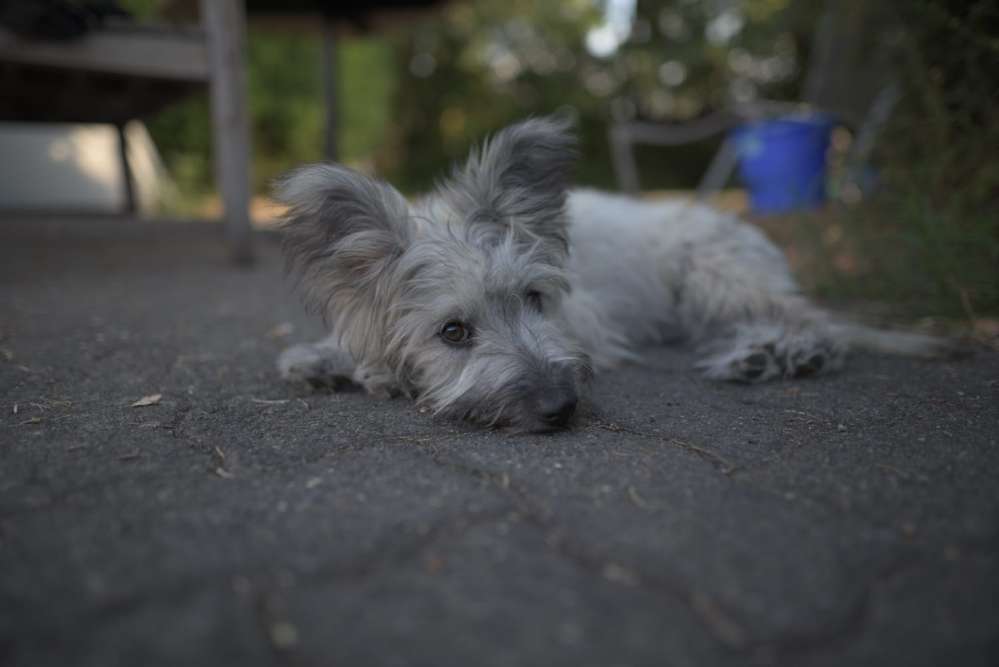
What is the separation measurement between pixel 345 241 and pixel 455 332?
2.15 ft

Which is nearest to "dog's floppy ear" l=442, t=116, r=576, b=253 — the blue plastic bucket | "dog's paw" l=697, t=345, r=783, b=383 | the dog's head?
the dog's head

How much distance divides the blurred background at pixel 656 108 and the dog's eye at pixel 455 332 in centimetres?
88

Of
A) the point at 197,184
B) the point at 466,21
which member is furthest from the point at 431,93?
the point at 197,184

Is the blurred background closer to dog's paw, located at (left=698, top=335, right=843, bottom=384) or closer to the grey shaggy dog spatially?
the grey shaggy dog

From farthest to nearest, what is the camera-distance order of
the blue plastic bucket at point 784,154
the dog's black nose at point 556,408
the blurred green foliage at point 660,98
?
the blue plastic bucket at point 784,154
the blurred green foliage at point 660,98
the dog's black nose at point 556,408

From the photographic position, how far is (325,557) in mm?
1697

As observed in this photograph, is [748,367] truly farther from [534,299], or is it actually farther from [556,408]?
[556,408]

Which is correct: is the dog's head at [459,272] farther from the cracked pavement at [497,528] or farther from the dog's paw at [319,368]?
the cracked pavement at [497,528]

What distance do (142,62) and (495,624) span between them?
579 centimetres

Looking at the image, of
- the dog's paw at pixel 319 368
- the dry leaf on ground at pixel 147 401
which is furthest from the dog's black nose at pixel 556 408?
the dry leaf on ground at pixel 147 401

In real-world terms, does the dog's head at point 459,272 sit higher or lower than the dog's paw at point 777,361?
higher

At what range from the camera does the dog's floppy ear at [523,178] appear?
3.34 meters

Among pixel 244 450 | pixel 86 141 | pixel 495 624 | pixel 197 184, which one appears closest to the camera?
pixel 495 624

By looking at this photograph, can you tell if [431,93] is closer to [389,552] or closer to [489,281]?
[489,281]
